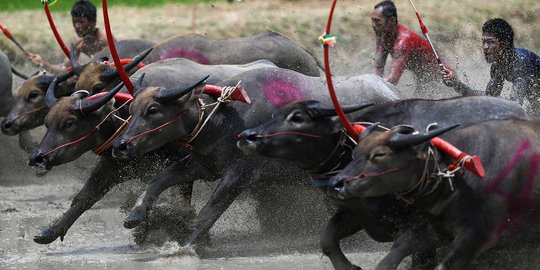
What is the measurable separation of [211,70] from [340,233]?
2.90 meters

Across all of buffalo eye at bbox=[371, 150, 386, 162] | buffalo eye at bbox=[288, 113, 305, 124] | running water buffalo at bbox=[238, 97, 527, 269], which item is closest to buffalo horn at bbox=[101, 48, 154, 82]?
running water buffalo at bbox=[238, 97, 527, 269]

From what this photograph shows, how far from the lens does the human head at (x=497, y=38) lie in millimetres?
10078

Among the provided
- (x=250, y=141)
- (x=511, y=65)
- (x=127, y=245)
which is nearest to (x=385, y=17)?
(x=511, y=65)

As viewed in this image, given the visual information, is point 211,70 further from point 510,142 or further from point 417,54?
point 510,142

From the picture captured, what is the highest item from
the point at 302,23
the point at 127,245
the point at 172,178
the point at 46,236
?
the point at 172,178

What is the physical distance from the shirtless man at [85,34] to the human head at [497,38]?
4.95 m

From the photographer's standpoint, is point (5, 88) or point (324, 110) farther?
point (5, 88)

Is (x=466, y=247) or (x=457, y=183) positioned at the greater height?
(x=457, y=183)

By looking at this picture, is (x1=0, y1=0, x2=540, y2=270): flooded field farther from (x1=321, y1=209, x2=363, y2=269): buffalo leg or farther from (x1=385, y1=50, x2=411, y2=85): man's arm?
(x1=321, y1=209, x2=363, y2=269): buffalo leg

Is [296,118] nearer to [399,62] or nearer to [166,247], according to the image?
[166,247]

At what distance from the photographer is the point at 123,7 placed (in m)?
18.0

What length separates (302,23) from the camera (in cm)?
1683

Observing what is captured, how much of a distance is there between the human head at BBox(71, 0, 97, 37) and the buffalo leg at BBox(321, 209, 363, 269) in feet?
22.0

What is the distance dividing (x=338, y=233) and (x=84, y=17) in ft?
22.2
